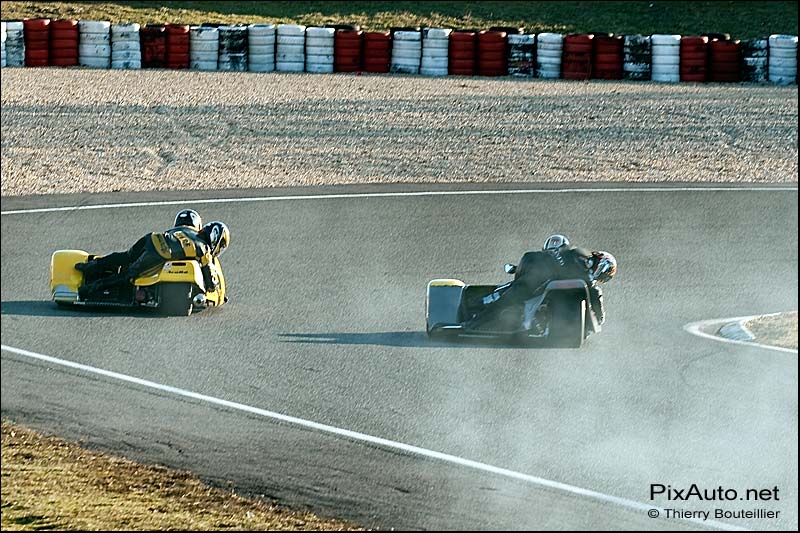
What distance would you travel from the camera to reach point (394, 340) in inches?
481

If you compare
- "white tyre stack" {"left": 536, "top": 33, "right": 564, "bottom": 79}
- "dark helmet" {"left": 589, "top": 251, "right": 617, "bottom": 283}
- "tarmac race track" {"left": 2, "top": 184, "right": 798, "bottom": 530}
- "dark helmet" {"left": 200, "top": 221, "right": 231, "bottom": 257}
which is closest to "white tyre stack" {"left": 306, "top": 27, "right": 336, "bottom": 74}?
"white tyre stack" {"left": 536, "top": 33, "right": 564, "bottom": 79}

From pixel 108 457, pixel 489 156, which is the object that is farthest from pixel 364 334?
pixel 489 156

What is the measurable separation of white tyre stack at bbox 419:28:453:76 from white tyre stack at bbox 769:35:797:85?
6429 millimetres

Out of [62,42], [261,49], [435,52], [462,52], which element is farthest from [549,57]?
[62,42]

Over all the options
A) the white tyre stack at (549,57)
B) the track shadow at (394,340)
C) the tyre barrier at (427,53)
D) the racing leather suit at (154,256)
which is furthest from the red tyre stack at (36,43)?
the track shadow at (394,340)

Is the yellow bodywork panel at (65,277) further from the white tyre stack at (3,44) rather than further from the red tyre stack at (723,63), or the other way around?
the red tyre stack at (723,63)

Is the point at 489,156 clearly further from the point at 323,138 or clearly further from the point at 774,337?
the point at 774,337

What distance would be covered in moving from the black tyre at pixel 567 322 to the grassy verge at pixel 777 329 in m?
→ 1.70

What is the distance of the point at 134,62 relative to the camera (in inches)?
1048

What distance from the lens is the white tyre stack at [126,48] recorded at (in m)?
26.6

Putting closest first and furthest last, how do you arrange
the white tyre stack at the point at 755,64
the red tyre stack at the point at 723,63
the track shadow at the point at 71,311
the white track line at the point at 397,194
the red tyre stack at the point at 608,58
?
the track shadow at the point at 71,311 < the white track line at the point at 397,194 < the red tyre stack at the point at 608,58 < the red tyre stack at the point at 723,63 < the white tyre stack at the point at 755,64

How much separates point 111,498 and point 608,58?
1987cm

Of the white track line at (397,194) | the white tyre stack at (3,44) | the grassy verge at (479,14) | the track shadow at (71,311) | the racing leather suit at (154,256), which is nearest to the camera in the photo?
the racing leather suit at (154,256)

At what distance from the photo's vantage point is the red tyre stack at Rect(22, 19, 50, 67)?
26312mm
